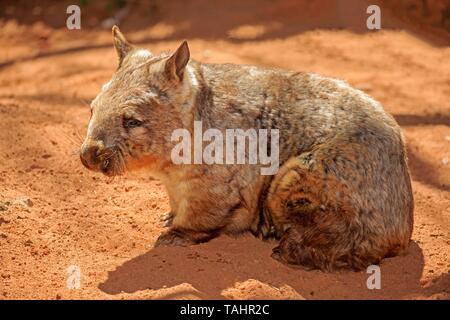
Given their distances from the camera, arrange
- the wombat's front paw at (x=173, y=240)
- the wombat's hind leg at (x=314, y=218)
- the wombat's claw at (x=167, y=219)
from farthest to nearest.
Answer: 1. the wombat's claw at (x=167, y=219)
2. the wombat's front paw at (x=173, y=240)
3. the wombat's hind leg at (x=314, y=218)

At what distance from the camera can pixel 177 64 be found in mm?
4535

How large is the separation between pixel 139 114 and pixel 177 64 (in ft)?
1.31

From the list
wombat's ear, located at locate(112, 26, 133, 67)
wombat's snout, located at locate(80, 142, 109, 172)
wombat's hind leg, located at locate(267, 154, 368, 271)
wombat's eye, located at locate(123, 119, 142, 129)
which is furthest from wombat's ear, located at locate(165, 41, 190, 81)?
wombat's hind leg, located at locate(267, 154, 368, 271)

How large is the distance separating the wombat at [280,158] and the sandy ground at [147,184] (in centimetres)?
19

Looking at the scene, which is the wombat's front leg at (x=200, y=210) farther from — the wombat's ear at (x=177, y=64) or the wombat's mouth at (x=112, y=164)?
the wombat's ear at (x=177, y=64)

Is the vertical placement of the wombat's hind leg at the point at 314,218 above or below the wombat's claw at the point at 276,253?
above

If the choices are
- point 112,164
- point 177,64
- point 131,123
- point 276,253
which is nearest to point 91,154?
point 112,164

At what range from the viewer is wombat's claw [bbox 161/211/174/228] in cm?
520

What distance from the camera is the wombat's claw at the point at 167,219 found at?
17.0 ft

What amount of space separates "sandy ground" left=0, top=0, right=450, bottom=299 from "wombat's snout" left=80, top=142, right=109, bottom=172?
0.65 meters

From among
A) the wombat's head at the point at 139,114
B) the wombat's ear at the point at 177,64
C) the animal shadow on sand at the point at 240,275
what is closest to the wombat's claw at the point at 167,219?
the animal shadow on sand at the point at 240,275

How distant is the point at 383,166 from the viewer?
455 cm

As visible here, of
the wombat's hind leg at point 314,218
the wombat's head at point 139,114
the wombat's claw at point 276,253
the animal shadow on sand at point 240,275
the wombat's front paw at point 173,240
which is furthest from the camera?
the wombat's front paw at point 173,240

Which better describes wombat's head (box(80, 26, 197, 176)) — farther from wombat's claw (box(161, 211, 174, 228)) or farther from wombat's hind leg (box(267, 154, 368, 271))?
wombat's hind leg (box(267, 154, 368, 271))
